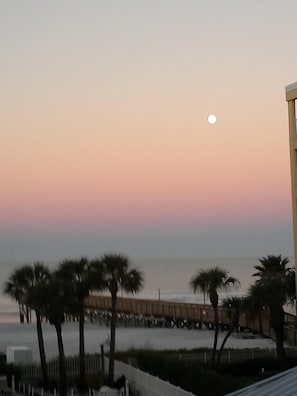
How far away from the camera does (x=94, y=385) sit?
27453mm

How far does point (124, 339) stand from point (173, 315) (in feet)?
35.0

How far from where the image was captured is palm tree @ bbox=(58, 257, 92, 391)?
2725 centimetres

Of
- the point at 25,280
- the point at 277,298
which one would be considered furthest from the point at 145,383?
the point at 25,280

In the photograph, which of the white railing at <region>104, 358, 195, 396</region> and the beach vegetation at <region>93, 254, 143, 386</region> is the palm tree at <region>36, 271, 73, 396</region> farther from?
the white railing at <region>104, 358, 195, 396</region>

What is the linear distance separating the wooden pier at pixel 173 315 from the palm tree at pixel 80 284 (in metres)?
14.7

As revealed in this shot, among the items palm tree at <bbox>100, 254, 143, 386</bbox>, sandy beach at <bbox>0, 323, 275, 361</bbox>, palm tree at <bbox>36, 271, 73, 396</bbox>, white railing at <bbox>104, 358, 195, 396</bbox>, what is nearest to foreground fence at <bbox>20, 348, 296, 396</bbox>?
white railing at <bbox>104, 358, 195, 396</bbox>

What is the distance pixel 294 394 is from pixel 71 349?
31161mm

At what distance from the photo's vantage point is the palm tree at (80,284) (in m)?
27.2

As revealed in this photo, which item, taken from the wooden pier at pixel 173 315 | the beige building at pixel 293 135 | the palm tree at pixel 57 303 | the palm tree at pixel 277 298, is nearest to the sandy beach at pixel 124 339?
the wooden pier at pixel 173 315

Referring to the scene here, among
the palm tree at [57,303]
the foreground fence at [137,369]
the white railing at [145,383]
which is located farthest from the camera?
the palm tree at [57,303]

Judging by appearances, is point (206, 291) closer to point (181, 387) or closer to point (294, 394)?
point (181, 387)

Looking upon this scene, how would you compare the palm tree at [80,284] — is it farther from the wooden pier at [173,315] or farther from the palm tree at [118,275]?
the wooden pier at [173,315]

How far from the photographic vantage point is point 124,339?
48.2m

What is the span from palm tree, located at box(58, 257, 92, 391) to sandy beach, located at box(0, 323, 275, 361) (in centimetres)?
1008
